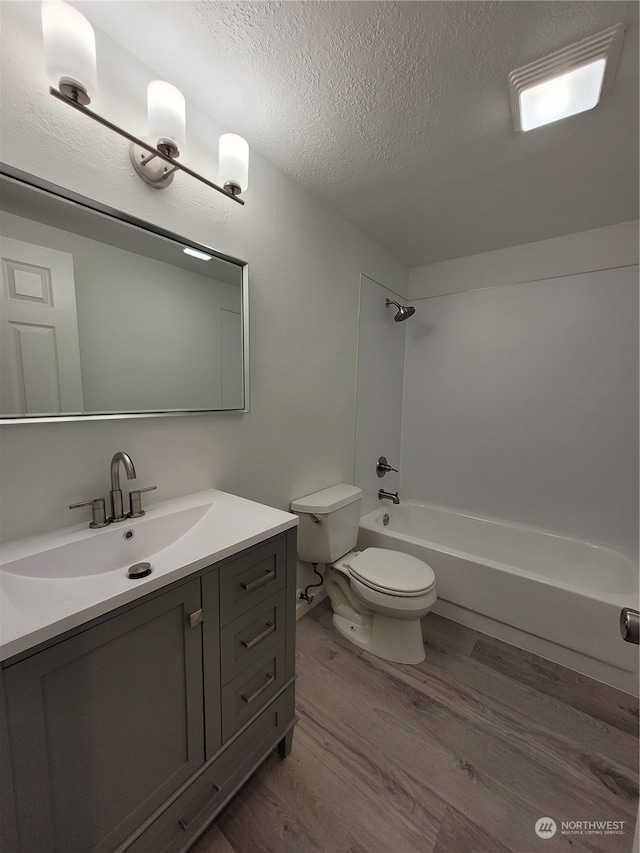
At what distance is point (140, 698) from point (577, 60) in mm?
2143

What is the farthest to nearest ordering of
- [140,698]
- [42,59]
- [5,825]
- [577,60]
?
[577,60]
[42,59]
[140,698]
[5,825]

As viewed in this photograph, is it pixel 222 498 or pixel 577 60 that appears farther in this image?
pixel 222 498

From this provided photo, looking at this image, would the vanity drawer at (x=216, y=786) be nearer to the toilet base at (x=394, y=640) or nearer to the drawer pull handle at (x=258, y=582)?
the drawer pull handle at (x=258, y=582)

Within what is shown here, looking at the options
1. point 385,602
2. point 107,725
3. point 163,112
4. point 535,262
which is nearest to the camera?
point 107,725

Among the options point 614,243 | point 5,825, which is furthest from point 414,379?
point 5,825

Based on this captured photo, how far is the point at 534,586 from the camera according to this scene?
1.71 m

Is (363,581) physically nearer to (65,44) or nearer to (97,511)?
(97,511)

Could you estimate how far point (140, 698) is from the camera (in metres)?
0.75

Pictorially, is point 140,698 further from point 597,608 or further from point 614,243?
point 614,243

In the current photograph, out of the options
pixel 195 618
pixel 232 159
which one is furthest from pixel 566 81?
pixel 195 618

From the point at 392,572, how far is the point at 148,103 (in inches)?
81.3

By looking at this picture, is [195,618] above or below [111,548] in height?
below

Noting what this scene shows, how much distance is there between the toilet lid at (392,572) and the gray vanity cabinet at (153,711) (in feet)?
2.09

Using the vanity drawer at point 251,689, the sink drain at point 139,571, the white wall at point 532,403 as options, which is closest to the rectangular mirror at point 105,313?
the sink drain at point 139,571
